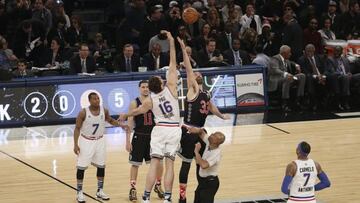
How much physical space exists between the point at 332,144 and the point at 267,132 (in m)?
1.78

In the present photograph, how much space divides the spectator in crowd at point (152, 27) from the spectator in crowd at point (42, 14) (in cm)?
249

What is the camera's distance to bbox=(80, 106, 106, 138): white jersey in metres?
14.7

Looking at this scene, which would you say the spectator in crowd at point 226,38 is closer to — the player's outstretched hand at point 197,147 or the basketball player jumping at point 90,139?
the basketball player jumping at point 90,139

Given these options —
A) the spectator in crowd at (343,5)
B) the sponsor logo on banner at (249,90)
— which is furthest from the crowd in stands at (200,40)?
the spectator in crowd at (343,5)

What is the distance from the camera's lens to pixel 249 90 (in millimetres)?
22969

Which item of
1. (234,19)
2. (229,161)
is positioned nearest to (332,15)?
(234,19)

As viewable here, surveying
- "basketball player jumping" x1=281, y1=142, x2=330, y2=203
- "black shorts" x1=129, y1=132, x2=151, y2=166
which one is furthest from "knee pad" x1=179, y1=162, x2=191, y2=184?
"basketball player jumping" x1=281, y1=142, x2=330, y2=203

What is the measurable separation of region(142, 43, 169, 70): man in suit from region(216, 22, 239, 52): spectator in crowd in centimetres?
205

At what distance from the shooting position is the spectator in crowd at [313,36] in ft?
83.3

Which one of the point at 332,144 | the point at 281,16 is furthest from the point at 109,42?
the point at 332,144

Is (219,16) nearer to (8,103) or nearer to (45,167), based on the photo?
(8,103)

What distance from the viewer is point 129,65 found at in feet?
74.7

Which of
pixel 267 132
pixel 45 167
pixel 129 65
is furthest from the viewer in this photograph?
pixel 129 65

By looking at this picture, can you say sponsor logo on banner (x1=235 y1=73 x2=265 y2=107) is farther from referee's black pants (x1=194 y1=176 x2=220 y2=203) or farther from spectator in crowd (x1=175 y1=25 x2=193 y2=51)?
referee's black pants (x1=194 y1=176 x2=220 y2=203)
